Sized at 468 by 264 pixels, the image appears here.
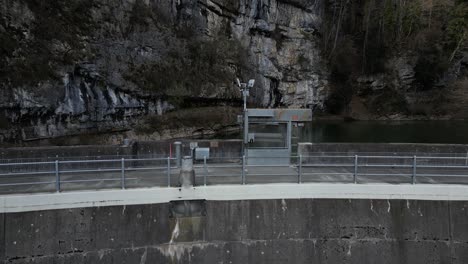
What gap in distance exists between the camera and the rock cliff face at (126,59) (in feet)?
77.2

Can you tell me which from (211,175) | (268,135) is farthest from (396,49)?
(211,175)

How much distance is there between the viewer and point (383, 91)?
54.0 meters

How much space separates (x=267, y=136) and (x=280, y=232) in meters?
4.23

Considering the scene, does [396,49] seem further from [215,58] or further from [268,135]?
[268,135]

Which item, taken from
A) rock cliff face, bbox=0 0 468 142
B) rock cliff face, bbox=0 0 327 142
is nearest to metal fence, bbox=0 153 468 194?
rock cliff face, bbox=0 0 327 142

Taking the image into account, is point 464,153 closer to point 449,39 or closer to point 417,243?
point 417,243

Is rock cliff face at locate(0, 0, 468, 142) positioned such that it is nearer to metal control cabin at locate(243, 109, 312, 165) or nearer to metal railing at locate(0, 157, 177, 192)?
metal railing at locate(0, 157, 177, 192)

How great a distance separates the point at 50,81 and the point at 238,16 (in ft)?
88.9

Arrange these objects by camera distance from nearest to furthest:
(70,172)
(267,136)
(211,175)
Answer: (70,172)
(211,175)
(267,136)

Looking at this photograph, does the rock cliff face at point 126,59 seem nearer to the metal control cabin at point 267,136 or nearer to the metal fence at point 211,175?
the metal fence at point 211,175

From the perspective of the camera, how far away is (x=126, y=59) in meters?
30.1

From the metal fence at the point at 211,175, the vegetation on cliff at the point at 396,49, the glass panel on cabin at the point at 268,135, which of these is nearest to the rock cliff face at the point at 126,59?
the vegetation on cliff at the point at 396,49

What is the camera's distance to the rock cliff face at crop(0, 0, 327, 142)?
77.2 feet

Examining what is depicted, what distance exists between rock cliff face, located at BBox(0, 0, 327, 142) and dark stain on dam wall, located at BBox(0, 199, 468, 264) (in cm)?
2039
